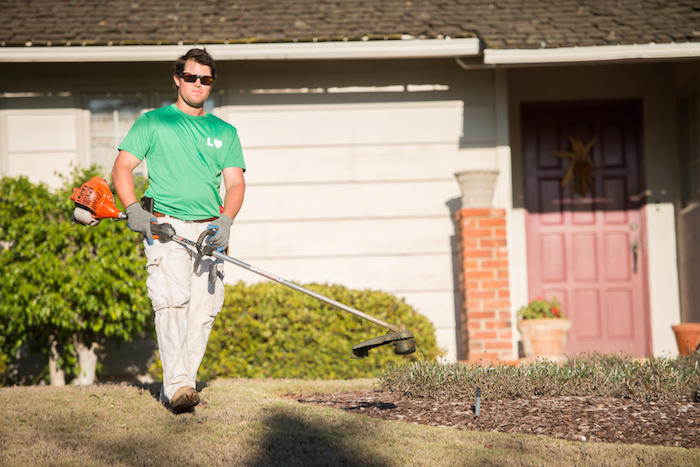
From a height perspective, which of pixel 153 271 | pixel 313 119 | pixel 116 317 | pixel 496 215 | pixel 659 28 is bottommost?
pixel 116 317

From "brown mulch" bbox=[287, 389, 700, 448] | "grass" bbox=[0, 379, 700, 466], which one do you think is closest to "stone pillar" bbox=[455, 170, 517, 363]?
"brown mulch" bbox=[287, 389, 700, 448]

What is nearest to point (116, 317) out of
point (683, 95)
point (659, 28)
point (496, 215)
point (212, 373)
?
point (212, 373)

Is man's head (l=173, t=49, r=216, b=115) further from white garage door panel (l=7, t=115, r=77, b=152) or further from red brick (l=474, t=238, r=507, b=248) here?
white garage door panel (l=7, t=115, r=77, b=152)

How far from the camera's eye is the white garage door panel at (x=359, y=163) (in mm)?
7273

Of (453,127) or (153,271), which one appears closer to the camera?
(153,271)

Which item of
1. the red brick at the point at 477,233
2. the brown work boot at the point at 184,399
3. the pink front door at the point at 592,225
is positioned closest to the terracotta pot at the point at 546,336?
the red brick at the point at 477,233

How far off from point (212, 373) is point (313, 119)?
9.35 feet

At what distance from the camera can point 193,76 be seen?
408 cm

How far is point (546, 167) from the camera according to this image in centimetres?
823

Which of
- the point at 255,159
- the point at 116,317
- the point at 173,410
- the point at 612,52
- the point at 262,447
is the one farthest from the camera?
the point at 255,159

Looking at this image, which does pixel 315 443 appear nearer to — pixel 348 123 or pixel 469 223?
pixel 469 223

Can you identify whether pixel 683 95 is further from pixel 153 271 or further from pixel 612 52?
pixel 153 271

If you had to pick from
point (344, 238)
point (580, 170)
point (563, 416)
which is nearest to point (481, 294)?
point (344, 238)

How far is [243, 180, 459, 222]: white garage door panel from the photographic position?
23.8 ft
